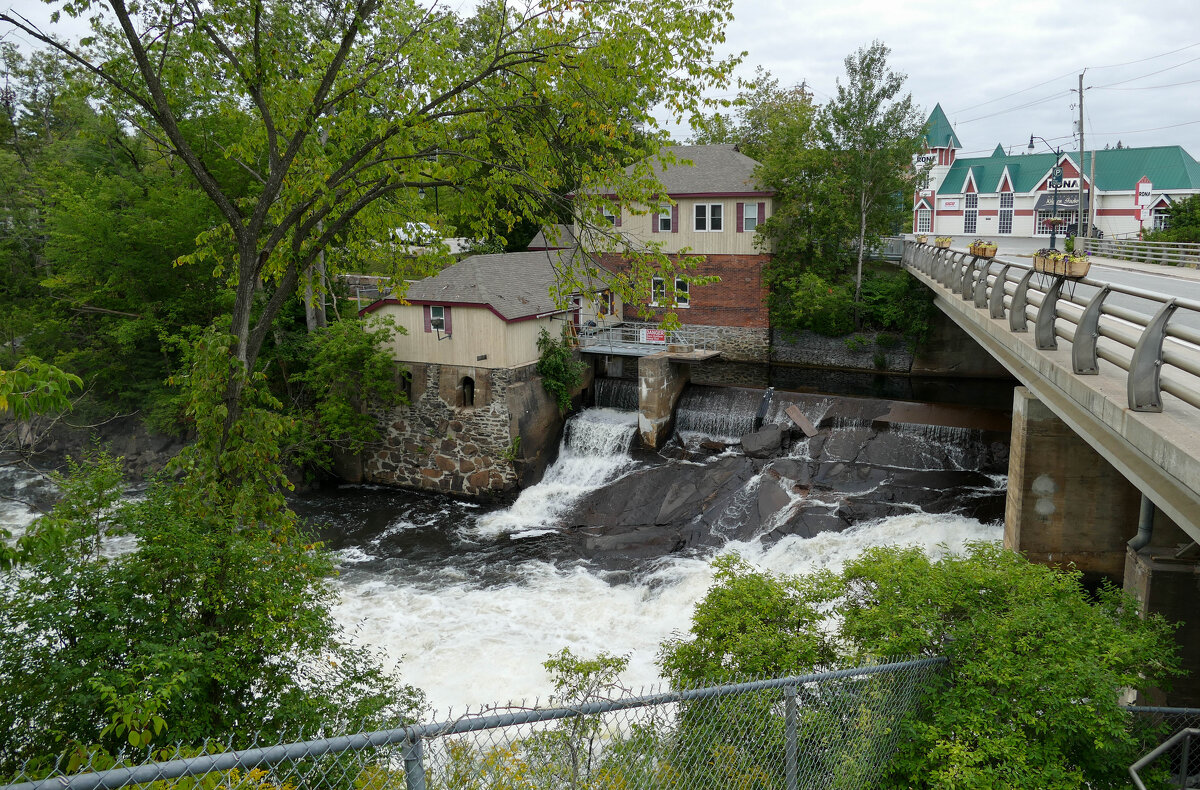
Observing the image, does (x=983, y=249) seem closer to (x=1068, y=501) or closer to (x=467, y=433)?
(x=1068, y=501)

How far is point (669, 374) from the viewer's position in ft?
79.8

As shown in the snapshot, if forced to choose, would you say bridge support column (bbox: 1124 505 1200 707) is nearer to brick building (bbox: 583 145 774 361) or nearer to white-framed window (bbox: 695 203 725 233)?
brick building (bbox: 583 145 774 361)

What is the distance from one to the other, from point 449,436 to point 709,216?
13996 millimetres

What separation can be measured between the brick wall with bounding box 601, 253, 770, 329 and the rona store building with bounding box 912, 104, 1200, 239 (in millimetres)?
24964

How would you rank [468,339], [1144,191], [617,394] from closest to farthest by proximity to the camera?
[468,339] < [617,394] < [1144,191]

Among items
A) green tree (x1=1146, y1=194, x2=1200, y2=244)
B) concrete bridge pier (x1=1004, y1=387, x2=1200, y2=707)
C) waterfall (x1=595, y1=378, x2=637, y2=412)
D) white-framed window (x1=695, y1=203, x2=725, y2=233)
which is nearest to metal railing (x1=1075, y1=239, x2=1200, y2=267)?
green tree (x1=1146, y1=194, x2=1200, y2=244)

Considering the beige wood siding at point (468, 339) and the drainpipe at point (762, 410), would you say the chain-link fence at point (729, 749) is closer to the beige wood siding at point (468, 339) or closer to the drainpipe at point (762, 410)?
the drainpipe at point (762, 410)

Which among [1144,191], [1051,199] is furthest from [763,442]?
[1144,191]

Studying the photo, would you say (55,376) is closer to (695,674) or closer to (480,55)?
(695,674)

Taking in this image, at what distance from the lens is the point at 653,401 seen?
2372 centimetres

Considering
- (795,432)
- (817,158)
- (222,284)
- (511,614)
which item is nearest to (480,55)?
(511,614)

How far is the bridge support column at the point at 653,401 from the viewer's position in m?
23.7

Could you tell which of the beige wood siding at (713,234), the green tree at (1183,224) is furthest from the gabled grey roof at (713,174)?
the green tree at (1183,224)

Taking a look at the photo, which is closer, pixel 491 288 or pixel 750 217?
pixel 491 288
